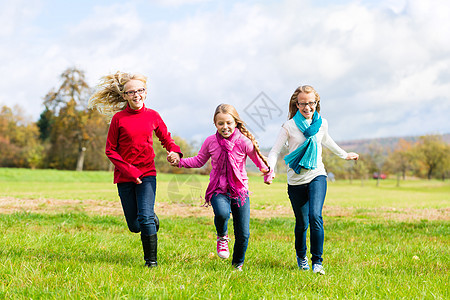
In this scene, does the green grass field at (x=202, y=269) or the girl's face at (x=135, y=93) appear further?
the girl's face at (x=135, y=93)

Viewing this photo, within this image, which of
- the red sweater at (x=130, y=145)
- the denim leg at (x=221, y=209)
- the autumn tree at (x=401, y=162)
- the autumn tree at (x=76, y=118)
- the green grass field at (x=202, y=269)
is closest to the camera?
the green grass field at (x=202, y=269)

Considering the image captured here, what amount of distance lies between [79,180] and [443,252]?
38.6 m

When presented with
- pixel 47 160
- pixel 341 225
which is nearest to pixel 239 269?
pixel 341 225

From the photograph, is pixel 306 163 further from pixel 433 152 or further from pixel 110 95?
pixel 433 152

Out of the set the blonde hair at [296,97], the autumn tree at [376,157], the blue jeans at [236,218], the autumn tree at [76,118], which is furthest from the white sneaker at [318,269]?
the autumn tree at [376,157]

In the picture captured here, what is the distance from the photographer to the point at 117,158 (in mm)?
4816

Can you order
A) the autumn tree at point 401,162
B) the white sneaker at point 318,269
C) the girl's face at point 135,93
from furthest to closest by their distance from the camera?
the autumn tree at point 401,162
the girl's face at point 135,93
the white sneaker at point 318,269

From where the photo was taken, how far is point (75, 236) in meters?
6.29

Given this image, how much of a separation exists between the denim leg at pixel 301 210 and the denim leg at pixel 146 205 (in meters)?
1.67

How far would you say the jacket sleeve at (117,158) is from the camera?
4754mm

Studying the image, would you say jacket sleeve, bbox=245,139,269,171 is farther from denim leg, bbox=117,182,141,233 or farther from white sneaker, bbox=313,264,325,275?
denim leg, bbox=117,182,141,233

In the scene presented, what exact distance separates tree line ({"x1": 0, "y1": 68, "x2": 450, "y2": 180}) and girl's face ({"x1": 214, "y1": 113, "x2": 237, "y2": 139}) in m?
29.3

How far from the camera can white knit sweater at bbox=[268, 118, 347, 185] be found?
4934 millimetres

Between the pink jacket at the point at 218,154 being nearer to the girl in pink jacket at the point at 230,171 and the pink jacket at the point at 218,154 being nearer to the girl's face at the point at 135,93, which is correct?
the girl in pink jacket at the point at 230,171
